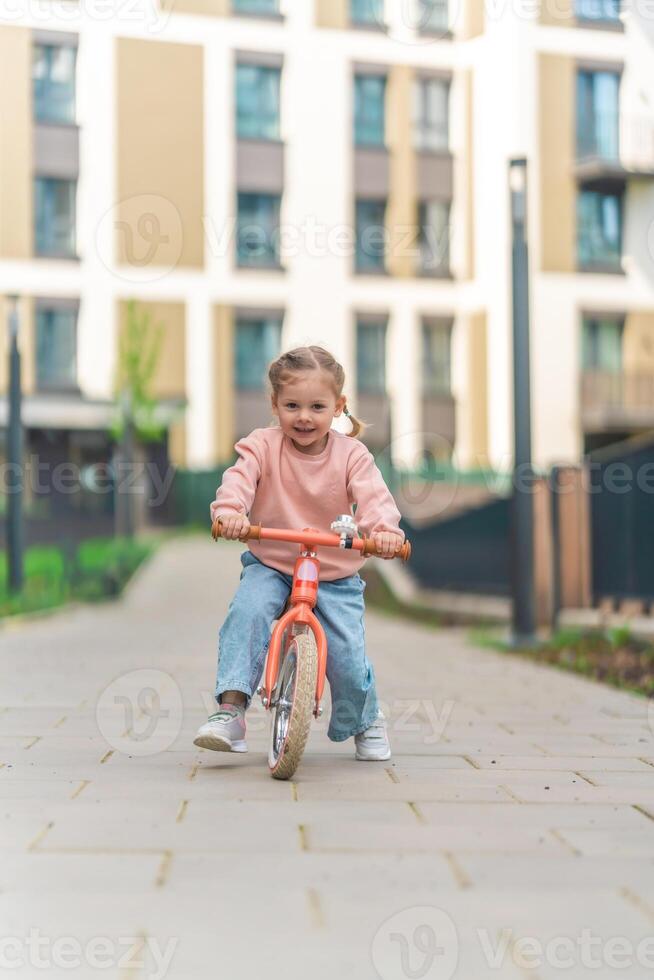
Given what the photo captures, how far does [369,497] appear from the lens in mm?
4355

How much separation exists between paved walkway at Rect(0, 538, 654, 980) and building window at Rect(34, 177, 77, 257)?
74.1 feet

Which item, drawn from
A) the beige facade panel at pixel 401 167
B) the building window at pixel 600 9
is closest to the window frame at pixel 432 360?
the beige facade panel at pixel 401 167


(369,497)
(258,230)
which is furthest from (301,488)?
(258,230)

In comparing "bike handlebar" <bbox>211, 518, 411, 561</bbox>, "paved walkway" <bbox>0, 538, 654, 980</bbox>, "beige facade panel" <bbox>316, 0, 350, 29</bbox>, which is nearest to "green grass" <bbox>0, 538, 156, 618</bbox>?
"paved walkway" <bbox>0, 538, 654, 980</bbox>

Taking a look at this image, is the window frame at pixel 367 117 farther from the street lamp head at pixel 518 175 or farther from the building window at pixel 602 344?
the street lamp head at pixel 518 175

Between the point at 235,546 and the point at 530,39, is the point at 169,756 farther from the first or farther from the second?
the point at 530,39

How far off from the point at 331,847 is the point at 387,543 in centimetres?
107

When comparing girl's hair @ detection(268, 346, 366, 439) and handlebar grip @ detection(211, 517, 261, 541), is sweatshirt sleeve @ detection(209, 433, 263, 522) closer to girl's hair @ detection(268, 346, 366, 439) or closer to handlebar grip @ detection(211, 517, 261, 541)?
handlebar grip @ detection(211, 517, 261, 541)

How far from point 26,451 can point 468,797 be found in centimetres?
2529

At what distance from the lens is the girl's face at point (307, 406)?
170 inches

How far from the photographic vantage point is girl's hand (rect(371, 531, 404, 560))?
4055mm

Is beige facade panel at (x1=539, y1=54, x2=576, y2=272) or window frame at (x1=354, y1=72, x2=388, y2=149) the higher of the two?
window frame at (x1=354, y1=72, x2=388, y2=149)

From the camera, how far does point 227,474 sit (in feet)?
14.3

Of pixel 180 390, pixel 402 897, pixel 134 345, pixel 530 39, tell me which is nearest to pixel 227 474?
pixel 402 897
